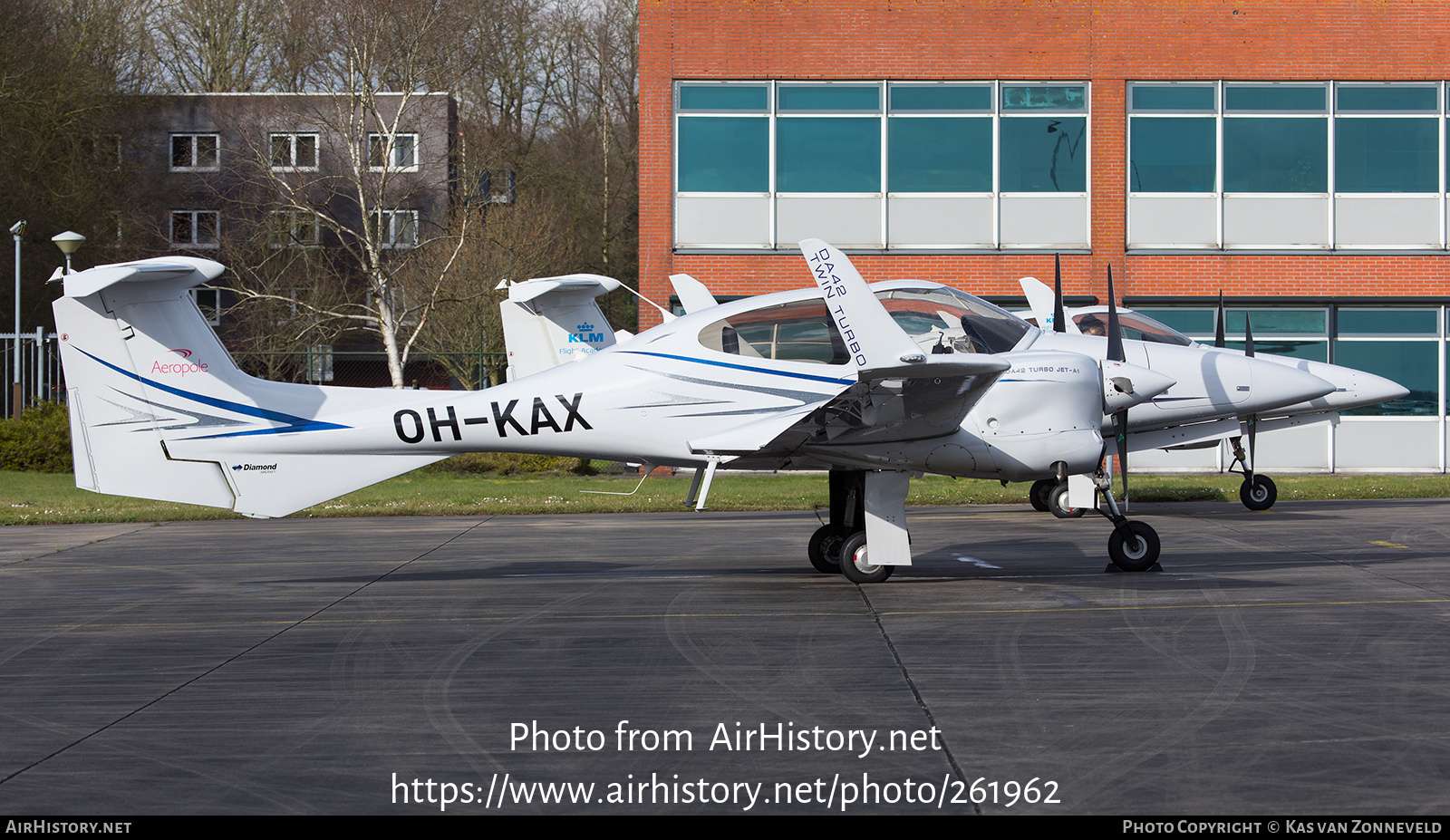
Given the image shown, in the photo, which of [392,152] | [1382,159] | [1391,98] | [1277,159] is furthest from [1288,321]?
[392,152]

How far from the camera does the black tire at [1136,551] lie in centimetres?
1134

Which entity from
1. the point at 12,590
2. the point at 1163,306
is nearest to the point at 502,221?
the point at 1163,306

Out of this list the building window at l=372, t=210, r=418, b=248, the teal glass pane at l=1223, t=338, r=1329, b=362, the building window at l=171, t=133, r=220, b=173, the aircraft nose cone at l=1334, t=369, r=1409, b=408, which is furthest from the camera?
the building window at l=171, t=133, r=220, b=173

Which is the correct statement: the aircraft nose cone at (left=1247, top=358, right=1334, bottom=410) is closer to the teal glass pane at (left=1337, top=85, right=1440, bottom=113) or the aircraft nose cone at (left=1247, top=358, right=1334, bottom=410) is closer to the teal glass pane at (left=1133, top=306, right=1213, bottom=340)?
the teal glass pane at (left=1133, top=306, right=1213, bottom=340)

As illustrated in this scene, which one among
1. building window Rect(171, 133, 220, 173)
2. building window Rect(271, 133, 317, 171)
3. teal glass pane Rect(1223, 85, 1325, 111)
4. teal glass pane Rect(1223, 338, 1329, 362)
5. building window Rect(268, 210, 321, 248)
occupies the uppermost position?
building window Rect(171, 133, 220, 173)

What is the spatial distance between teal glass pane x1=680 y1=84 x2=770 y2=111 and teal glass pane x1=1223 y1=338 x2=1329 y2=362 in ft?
34.5

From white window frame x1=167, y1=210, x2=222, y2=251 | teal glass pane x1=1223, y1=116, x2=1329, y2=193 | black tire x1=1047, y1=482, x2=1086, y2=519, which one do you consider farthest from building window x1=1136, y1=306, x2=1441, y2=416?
white window frame x1=167, y1=210, x2=222, y2=251

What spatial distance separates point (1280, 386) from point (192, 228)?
34259mm

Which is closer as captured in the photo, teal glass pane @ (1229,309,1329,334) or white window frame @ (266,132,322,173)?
teal glass pane @ (1229,309,1329,334)

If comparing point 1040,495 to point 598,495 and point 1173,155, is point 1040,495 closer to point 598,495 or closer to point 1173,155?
point 598,495

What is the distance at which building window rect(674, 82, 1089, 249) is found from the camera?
25.5 meters
